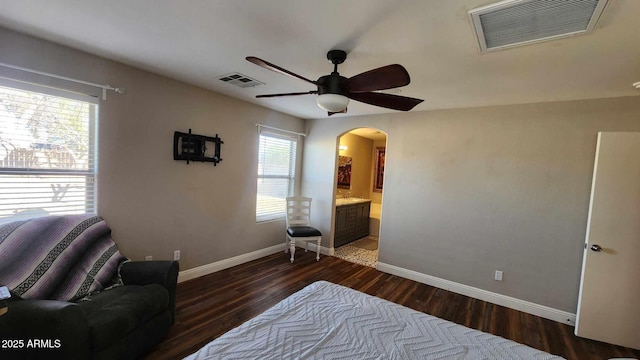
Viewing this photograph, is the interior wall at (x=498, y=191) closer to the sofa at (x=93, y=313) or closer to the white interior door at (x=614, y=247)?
the white interior door at (x=614, y=247)

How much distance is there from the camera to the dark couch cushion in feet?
5.81

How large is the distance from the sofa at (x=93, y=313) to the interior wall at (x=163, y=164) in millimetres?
487

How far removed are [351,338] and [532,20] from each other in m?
2.06

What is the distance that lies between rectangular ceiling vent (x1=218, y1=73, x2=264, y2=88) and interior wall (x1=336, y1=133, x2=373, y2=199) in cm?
318

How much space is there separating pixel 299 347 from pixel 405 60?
2.15 m

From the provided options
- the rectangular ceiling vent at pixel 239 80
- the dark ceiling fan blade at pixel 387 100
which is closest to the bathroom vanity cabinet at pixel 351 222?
the rectangular ceiling vent at pixel 239 80

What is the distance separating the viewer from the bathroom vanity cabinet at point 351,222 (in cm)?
518

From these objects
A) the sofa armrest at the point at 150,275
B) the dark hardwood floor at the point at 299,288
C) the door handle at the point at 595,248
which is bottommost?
the dark hardwood floor at the point at 299,288

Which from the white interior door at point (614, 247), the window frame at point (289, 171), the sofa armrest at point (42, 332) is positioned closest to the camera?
the sofa armrest at point (42, 332)

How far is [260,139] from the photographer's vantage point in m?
4.26

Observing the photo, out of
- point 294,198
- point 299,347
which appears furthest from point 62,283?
point 294,198

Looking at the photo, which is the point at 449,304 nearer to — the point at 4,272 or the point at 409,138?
the point at 409,138

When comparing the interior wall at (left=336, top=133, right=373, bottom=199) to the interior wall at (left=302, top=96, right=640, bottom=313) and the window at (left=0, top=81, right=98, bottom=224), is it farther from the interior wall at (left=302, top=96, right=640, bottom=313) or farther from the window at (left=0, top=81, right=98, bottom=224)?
the window at (left=0, top=81, right=98, bottom=224)

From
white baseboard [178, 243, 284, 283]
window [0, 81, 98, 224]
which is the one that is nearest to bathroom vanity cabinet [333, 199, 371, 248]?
white baseboard [178, 243, 284, 283]
